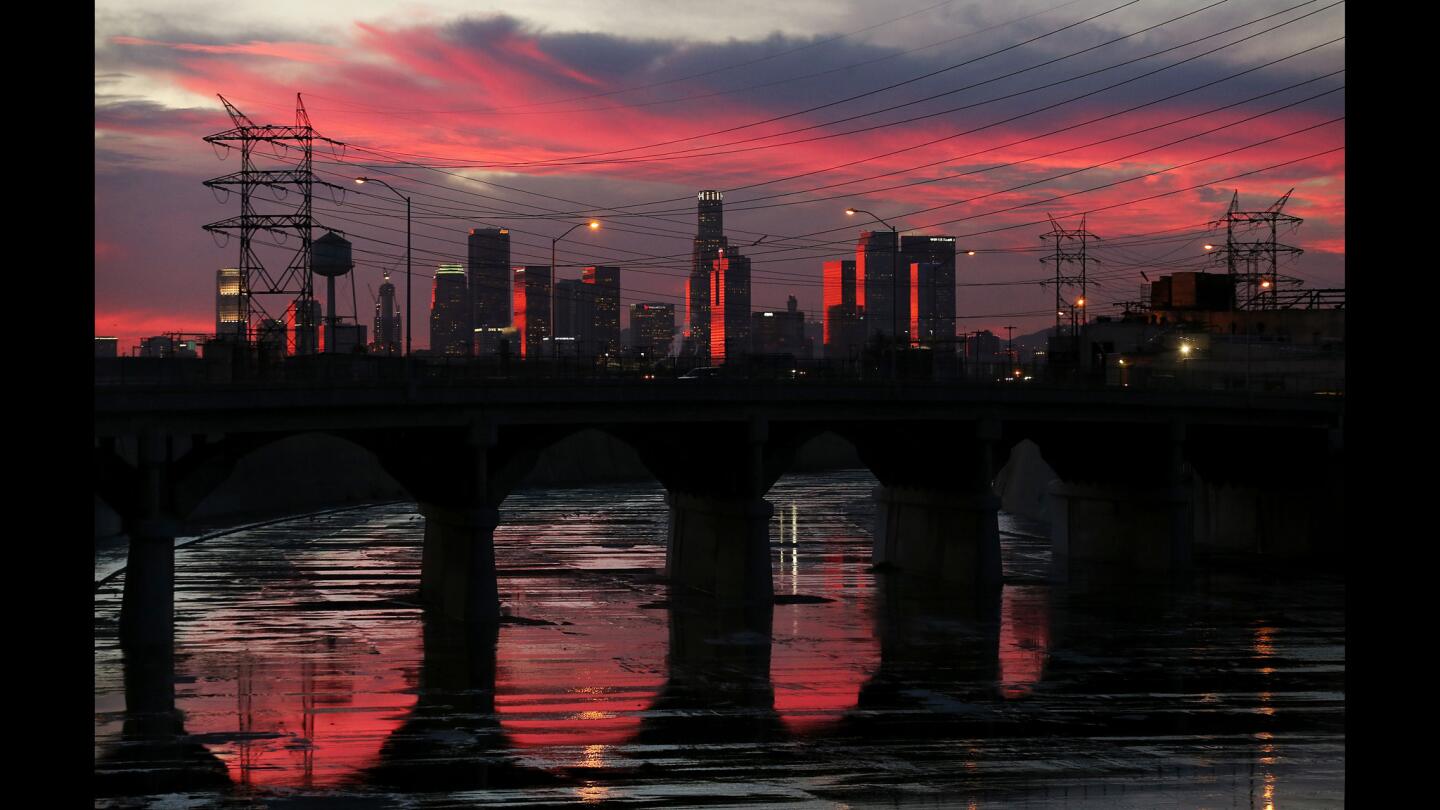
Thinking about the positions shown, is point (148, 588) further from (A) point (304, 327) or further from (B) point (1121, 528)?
(B) point (1121, 528)

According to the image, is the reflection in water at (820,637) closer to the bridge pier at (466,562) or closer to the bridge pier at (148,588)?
the bridge pier at (466,562)

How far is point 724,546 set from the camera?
223ft

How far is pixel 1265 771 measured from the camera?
1364 inches

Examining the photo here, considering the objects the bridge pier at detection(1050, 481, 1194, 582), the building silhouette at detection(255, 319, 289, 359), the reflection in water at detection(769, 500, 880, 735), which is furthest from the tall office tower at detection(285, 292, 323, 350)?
the bridge pier at detection(1050, 481, 1194, 582)

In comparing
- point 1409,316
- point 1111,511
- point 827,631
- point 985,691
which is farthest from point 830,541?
point 1409,316

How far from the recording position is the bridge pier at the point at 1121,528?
8338 cm

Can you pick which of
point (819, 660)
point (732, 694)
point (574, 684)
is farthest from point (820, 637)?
point (574, 684)

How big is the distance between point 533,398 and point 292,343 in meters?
29.9

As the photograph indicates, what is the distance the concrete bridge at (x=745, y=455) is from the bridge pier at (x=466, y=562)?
0.33 feet

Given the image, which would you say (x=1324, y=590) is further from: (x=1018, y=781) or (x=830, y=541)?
(x=1018, y=781)

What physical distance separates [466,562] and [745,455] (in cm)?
1503

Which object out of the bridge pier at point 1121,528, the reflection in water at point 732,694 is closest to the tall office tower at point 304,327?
the reflection in water at point 732,694

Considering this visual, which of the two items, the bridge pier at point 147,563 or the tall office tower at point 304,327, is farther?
the tall office tower at point 304,327

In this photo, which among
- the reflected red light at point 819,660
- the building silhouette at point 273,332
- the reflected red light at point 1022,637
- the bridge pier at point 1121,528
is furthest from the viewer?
the building silhouette at point 273,332
